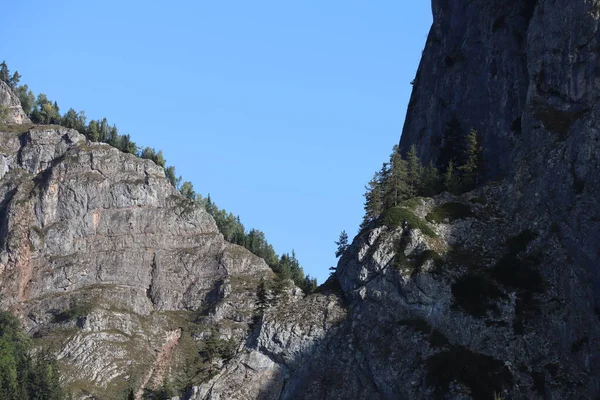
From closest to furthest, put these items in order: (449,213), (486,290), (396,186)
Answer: (486,290) → (449,213) → (396,186)

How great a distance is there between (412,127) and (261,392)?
70.6 meters

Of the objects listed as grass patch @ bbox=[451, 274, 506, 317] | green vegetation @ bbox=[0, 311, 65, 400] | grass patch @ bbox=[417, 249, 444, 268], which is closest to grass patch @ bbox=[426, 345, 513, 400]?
grass patch @ bbox=[451, 274, 506, 317]

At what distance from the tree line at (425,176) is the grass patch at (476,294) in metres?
22.6

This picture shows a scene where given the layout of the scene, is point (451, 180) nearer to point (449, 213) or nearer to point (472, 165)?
point (472, 165)

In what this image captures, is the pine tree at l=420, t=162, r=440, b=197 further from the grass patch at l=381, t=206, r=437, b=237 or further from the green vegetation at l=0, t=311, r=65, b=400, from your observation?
the green vegetation at l=0, t=311, r=65, b=400

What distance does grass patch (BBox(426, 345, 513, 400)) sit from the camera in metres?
116

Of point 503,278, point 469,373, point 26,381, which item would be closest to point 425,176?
point 503,278

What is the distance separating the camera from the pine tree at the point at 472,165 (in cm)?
15250

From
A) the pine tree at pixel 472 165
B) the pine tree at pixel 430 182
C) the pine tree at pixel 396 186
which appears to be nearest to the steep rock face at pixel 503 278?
the pine tree at pixel 472 165

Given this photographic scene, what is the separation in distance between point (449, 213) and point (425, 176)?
1807 cm

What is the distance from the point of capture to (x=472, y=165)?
153500 mm

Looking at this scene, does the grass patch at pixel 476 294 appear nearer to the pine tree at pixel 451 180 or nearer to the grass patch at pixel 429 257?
the grass patch at pixel 429 257

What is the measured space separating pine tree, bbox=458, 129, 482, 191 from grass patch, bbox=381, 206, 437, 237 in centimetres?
1452

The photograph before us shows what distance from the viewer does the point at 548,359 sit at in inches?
4724
